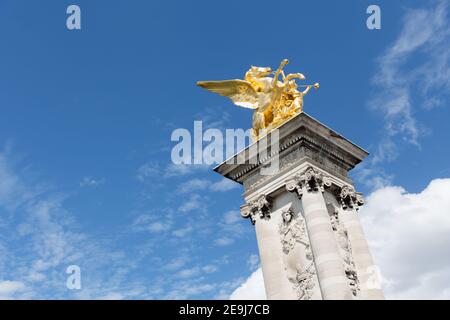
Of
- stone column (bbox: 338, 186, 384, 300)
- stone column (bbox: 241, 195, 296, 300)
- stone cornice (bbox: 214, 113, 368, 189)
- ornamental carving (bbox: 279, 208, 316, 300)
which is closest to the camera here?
ornamental carving (bbox: 279, 208, 316, 300)

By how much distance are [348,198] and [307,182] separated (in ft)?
7.89

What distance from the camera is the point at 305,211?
63.4ft

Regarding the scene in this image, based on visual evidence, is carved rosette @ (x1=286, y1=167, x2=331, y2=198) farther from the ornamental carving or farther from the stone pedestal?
the ornamental carving

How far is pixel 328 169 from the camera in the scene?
21047 millimetres

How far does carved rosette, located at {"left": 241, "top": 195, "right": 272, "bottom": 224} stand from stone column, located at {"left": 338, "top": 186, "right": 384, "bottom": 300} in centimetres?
264

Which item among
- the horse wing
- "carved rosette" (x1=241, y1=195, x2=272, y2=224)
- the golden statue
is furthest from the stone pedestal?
the horse wing

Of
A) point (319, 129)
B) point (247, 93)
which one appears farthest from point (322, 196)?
point (247, 93)

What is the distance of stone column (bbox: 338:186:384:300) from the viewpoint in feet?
63.3

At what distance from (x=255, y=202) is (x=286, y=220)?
1.46 metres

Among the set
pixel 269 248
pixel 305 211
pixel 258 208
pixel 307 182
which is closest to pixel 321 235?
pixel 305 211

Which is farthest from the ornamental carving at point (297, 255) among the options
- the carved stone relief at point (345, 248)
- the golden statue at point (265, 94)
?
the golden statue at point (265, 94)

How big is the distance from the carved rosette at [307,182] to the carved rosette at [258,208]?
113cm

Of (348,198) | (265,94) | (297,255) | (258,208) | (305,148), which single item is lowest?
(297,255)

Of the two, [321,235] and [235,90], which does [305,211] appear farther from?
[235,90]
